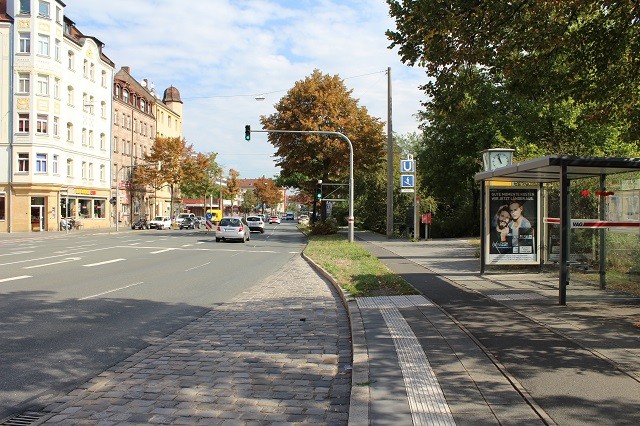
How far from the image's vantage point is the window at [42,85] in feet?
154

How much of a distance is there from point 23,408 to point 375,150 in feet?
125

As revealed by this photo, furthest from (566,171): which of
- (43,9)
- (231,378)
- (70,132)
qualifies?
(70,132)

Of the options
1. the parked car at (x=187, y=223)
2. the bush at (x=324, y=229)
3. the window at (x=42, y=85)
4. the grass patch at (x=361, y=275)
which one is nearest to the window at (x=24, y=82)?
the window at (x=42, y=85)

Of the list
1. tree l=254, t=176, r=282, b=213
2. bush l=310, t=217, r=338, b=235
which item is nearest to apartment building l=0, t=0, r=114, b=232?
bush l=310, t=217, r=338, b=235

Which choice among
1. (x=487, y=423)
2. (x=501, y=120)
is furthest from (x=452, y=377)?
(x=501, y=120)

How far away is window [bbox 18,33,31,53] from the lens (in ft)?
151

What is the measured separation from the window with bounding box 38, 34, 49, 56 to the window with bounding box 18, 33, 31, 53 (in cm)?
77

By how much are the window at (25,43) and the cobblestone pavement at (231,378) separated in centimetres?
4464

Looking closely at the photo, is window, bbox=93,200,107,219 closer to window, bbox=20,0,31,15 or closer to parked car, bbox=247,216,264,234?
parked car, bbox=247,216,264,234

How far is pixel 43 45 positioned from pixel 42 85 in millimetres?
3188

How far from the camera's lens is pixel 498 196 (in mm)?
14602

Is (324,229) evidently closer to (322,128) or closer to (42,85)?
(322,128)

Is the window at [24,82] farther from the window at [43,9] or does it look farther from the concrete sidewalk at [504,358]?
the concrete sidewalk at [504,358]

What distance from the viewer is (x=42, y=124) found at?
47.3 meters
